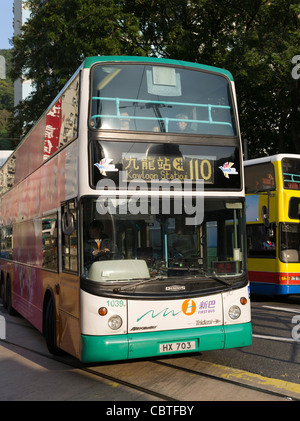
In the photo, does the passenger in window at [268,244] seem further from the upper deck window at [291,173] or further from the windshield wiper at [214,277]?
the windshield wiper at [214,277]

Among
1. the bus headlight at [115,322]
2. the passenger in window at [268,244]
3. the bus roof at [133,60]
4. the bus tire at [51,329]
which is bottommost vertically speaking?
the bus tire at [51,329]

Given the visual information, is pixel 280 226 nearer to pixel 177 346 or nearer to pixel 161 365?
pixel 161 365

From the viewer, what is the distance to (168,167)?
6.97 metres

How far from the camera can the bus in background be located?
14414 millimetres

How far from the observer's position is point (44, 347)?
9.24 m

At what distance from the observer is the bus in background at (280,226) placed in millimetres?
14414

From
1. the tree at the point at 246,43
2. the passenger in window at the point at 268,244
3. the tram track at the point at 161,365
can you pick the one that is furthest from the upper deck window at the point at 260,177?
the tram track at the point at 161,365

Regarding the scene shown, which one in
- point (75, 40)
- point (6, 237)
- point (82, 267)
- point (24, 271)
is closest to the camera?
point (82, 267)

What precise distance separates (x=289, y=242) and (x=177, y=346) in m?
8.55

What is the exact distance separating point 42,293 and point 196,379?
3.53m

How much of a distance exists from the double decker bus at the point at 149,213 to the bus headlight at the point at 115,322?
1cm

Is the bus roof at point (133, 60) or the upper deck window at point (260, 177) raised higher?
the bus roof at point (133, 60)
